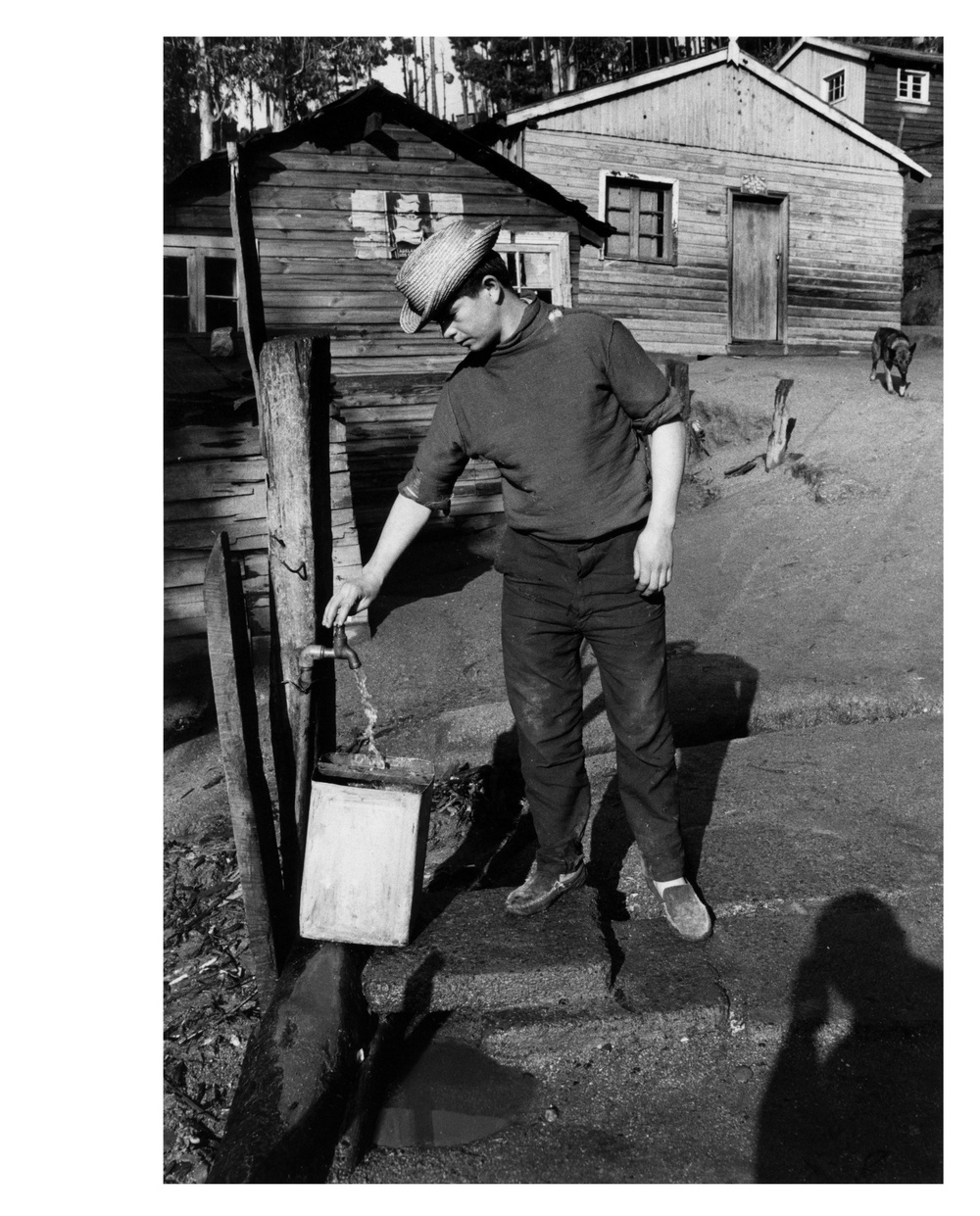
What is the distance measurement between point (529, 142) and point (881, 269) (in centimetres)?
682

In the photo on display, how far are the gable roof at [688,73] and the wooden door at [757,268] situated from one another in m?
1.59

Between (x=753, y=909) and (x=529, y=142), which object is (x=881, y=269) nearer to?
(x=529, y=142)

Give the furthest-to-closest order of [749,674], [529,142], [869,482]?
[529,142], [869,482], [749,674]

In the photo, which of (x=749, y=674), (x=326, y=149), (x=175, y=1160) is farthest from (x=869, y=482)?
(x=175, y=1160)

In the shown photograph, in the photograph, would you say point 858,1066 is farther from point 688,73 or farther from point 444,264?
point 688,73

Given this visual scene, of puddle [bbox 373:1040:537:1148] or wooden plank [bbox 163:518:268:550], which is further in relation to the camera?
wooden plank [bbox 163:518:268:550]

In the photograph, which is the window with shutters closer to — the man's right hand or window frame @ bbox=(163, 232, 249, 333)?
window frame @ bbox=(163, 232, 249, 333)

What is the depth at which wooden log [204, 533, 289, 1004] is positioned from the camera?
99.5 inches

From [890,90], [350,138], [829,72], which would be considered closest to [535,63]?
[829,72]

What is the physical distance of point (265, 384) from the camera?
8.73ft

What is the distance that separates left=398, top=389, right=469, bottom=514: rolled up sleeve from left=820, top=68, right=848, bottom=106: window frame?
74.8ft

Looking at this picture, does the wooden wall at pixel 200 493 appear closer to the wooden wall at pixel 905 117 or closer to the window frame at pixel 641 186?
the window frame at pixel 641 186

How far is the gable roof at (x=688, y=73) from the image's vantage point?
1379cm

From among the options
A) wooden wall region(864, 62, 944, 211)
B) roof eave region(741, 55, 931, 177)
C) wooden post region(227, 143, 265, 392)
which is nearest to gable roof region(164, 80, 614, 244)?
wooden post region(227, 143, 265, 392)
